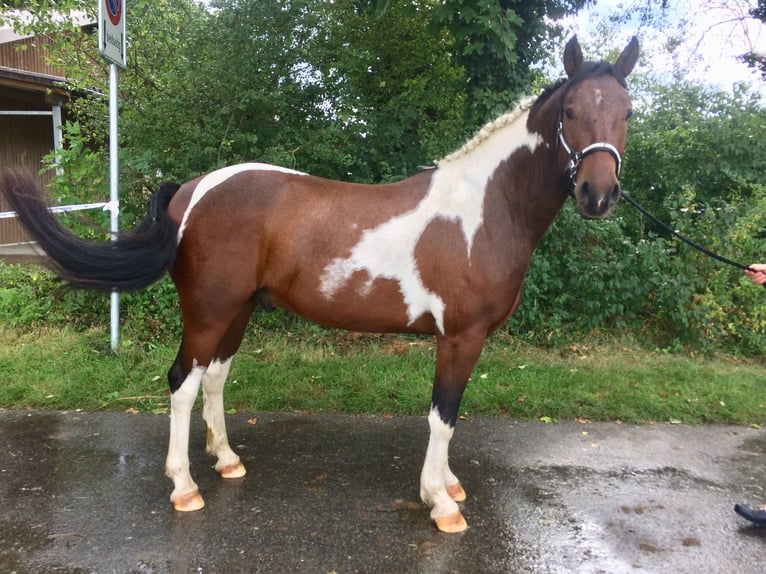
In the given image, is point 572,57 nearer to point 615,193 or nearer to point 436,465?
point 615,193

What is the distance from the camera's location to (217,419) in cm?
321

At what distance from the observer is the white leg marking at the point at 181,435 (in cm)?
283

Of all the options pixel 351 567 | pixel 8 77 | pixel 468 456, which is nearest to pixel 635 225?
pixel 468 456

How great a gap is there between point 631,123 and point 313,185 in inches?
214

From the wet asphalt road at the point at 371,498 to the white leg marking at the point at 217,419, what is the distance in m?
0.12

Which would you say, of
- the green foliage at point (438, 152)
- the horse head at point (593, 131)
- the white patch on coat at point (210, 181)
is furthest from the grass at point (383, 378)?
the horse head at point (593, 131)

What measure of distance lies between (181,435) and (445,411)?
1429 millimetres

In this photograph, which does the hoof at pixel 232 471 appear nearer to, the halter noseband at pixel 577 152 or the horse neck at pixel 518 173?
the horse neck at pixel 518 173

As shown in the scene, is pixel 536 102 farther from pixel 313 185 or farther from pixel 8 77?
pixel 8 77

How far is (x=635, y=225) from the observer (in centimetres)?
606

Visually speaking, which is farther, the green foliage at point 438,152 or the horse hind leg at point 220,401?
the green foliage at point 438,152

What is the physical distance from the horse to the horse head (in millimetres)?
114

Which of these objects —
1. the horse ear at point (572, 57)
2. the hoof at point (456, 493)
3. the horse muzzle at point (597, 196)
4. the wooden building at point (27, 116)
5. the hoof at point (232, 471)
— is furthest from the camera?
the wooden building at point (27, 116)

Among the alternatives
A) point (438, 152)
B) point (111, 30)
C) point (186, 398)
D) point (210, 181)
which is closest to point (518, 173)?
point (210, 181)
